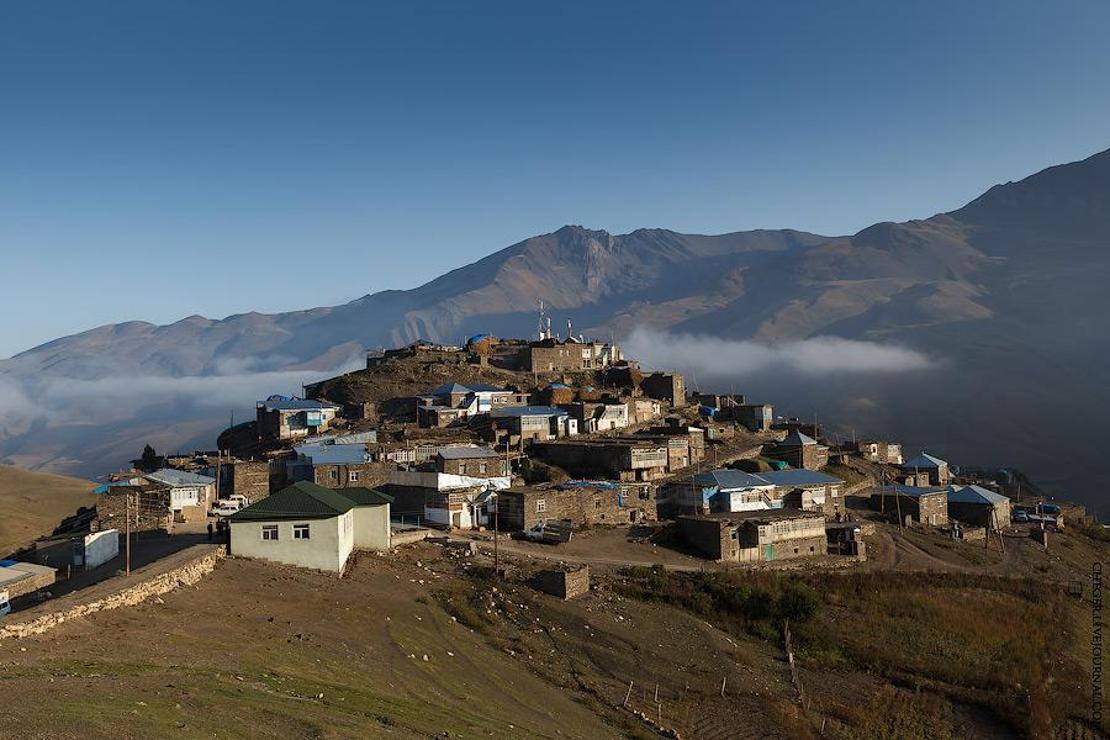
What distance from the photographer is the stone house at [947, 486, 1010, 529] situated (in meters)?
57.2

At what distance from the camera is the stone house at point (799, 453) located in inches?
2388

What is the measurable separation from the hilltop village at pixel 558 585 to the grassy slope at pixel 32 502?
7578 millimetres

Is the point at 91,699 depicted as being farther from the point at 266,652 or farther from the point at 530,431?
the point at 530,431

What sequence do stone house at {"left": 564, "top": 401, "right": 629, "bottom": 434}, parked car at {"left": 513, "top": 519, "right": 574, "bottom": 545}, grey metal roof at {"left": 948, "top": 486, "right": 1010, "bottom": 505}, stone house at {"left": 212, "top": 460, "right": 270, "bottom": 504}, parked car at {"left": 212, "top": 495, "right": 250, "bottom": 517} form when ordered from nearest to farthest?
parked car at {"left": 513, "top": 519, "right": 574, "bottom": 545} → parked car at {"left": 212, "top": 495, "right": 250, "bottom": 517} → stone house at {"left": 212, "top": 460, "right": 270, "bottom": 504} → grey metal roof at {"left": 948, "top": 486, "right": 1010, "bottom": 505} → stone house at {"left": 564, "top": 401, "right": 629, "bottom": 434}

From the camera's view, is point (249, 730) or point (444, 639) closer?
point (249, 730)

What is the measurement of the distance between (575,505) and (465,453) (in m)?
8.15

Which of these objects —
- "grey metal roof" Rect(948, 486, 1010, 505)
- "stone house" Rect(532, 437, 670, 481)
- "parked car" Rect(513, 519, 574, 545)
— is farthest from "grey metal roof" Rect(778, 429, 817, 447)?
"parked car" Rect(513, 519, 574, 545)

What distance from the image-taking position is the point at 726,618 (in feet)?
106

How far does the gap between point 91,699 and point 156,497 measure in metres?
27.5

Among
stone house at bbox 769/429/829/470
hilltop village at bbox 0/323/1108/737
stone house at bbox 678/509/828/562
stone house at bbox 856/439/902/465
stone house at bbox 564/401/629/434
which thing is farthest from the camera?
stone house at bbox 856/439/902/465

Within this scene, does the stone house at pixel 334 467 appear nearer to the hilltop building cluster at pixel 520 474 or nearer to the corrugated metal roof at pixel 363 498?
the hilltop building cluster at pixel 520 474

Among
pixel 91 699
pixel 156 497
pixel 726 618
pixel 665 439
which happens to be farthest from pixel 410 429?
pixel 91 699

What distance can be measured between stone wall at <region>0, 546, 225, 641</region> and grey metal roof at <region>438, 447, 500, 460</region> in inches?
835

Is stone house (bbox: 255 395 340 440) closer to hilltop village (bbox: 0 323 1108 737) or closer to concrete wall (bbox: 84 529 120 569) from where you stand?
hilltop village (bbox: 0 323 1108 737)
